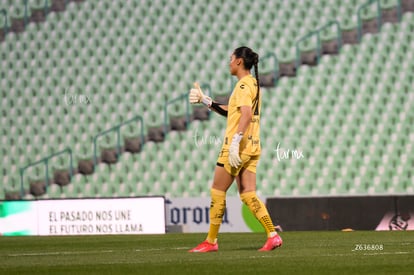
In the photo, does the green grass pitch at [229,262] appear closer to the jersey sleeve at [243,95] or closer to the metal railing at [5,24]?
the jersey sleeve at [243,95]

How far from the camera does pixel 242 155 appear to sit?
7.96 metres

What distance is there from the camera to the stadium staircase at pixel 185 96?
18.0m

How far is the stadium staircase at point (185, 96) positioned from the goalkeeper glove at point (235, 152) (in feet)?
33.0

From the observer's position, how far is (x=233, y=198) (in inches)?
626

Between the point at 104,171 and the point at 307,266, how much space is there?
13.1 meters

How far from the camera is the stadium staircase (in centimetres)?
1795

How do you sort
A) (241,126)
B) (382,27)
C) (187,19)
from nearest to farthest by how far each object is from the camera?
(241,126), (382,27), (187,19)

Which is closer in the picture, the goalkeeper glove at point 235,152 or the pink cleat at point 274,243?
the goalkeeper glove at point 235,152

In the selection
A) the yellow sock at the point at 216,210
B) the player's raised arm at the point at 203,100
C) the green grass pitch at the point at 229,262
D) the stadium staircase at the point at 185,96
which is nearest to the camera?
the green grass pitch at the point at 229,262

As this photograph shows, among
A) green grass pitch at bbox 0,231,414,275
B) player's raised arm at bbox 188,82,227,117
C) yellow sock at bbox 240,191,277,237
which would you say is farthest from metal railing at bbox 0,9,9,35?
yellow sock at bbox 240,191,277,237

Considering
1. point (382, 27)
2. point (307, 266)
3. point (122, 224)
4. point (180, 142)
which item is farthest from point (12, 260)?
point (382, 27)

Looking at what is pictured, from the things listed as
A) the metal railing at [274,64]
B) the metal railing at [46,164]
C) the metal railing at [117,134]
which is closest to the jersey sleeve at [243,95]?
the metal railing at [274,64]

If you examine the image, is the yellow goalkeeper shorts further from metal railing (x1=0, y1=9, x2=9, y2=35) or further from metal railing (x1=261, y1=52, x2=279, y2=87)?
metal railing (x1=0, y1=9, x2=9, y2=35)

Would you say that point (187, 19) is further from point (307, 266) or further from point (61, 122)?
point (307, 266)
